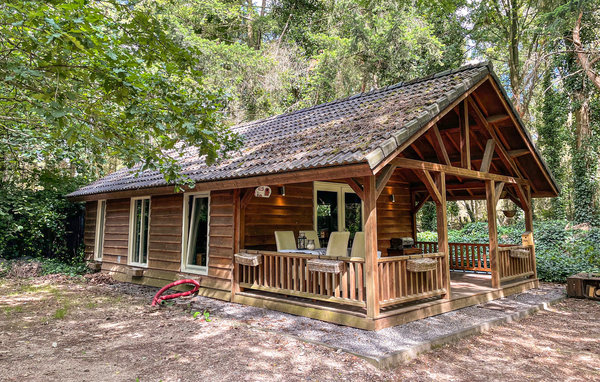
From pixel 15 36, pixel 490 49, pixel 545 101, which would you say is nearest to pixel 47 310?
pixel 15 36

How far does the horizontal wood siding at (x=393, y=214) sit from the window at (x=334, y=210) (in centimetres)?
60

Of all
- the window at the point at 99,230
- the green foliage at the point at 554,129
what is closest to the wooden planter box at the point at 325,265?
the window at the point at 99,230

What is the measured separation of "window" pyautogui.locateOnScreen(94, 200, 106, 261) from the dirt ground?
4.54m

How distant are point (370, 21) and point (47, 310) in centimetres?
1564

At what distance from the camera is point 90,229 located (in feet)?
36.7

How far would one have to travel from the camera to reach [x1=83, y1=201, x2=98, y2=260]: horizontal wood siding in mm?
10945

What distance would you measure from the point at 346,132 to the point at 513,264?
15.9 feet

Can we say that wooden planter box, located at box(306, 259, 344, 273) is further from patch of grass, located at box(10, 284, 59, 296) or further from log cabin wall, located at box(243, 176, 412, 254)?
patch of grass, located at box(10, 284, 59, 296)

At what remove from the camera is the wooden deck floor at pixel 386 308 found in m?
4.96

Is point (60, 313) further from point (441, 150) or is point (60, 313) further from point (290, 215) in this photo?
point (441, 150)

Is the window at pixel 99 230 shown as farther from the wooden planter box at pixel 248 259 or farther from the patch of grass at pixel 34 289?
the wooden planter box at pixel 248 259

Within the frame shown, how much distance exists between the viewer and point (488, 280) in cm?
809

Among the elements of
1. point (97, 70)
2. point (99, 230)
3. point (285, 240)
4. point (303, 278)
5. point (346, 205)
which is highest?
point (97, 70)

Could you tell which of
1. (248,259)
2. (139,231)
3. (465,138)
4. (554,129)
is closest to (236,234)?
(248,259)
